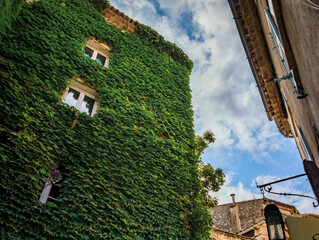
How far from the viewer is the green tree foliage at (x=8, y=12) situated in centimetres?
610

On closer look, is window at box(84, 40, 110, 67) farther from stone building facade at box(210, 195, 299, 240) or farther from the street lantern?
stone building facade at box(210, 195, 299, 240)

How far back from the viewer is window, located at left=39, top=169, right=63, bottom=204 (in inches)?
228

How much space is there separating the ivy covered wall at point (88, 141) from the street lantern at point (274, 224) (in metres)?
2.94

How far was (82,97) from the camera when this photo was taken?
8.08 metres

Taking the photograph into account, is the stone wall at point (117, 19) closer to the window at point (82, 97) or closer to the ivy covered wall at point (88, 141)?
the ivy covered wall at point (88, 141)

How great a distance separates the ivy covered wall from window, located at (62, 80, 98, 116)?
35 cm

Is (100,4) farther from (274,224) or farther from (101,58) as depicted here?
(274,224)

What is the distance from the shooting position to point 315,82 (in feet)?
10.1

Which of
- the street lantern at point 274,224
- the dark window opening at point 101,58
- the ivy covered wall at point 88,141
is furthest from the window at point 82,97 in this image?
the street lantern at point 274,224

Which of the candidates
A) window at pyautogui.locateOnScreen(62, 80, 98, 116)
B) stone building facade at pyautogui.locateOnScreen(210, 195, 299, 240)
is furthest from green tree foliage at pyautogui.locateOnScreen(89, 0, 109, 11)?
stone building facade at pyautogui.locateOnScreen(210, 195, 299, 240)

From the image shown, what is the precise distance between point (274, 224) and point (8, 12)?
8.62 meters

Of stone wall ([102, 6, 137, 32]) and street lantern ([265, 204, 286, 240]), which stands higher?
stone wall ([102, 6, 137, 32])

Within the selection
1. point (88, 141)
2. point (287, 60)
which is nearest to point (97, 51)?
point (88, 141)

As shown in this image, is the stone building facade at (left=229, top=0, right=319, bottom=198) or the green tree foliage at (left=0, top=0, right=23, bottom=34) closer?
the stone building facade at (left=229, top=0, right=319, bottom=198)
